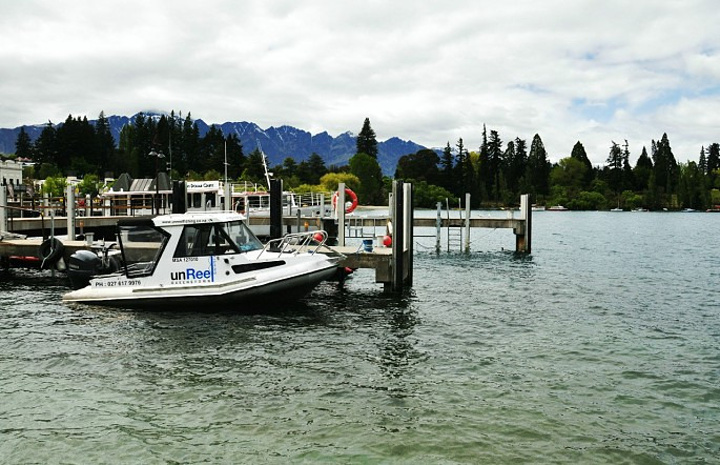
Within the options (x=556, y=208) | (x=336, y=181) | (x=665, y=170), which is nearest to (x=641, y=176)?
(x=665, y=170)

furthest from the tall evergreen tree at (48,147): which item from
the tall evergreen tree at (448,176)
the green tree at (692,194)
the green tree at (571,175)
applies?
the green tree at (692,194)

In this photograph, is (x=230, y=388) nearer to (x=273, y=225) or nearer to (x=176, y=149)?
(x=273, y=225)

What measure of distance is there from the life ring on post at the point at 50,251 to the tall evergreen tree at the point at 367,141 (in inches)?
6269

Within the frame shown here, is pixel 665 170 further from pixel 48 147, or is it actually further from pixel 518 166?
pixel 48 147

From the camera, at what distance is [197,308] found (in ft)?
55.7

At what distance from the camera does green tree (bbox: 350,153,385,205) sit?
165 metres

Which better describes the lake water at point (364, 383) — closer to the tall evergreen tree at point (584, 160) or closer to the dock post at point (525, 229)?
the dock post at point (525, 229)

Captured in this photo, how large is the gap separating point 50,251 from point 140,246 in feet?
20.7

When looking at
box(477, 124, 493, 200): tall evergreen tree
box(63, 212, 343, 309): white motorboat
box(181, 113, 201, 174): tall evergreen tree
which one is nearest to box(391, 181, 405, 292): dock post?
box(63, 212, 343, 309): white motorboat

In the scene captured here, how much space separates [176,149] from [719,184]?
153 metres

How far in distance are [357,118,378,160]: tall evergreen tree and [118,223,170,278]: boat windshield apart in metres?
163

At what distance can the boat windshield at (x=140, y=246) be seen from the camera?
671 inches

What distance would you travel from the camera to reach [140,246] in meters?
17.5

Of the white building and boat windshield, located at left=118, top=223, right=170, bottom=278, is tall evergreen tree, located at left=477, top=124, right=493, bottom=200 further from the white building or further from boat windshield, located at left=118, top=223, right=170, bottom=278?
boat windshield, located at left=118, top=223, right=170, bottom=278
